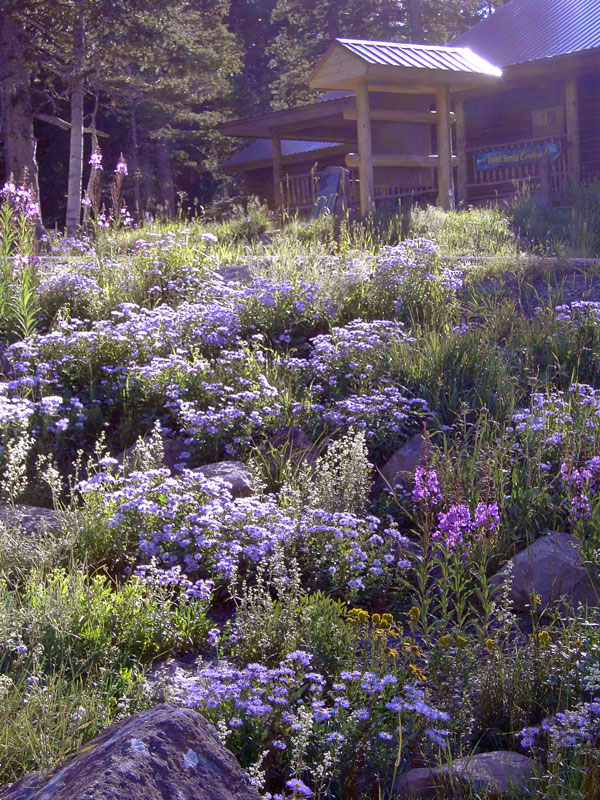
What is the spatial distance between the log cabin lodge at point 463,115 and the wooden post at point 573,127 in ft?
0.07

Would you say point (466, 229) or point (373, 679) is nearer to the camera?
point (373, 679)

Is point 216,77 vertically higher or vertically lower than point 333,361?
higher

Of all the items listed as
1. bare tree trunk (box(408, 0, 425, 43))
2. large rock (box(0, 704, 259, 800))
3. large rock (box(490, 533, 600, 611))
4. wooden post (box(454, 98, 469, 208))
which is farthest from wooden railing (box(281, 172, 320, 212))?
large rock (box(0, 704, 259, 800))

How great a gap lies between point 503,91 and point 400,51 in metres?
8.27

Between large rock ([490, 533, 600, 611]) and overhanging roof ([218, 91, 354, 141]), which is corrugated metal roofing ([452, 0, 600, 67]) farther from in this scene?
large rock ([490, 533, 600, 611])

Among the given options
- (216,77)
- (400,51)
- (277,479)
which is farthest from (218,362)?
(216,77)

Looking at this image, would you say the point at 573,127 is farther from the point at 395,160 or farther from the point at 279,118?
the point at 279,118

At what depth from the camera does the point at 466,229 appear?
1100 centimetres

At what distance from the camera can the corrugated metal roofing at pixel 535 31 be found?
18.2m

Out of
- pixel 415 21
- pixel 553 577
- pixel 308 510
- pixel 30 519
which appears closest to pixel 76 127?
pixel 30 519

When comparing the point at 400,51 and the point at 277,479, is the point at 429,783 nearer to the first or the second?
the point at 277,479

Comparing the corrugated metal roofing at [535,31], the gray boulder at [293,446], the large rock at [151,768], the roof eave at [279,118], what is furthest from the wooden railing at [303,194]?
the large rock at [151,768]

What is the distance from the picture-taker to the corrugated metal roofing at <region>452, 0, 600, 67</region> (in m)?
18.2

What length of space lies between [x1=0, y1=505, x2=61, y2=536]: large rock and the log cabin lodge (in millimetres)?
8921
